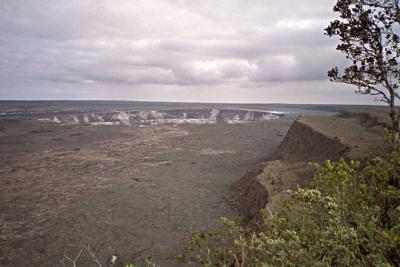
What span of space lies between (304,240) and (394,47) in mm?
5794

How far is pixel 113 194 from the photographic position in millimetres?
14648

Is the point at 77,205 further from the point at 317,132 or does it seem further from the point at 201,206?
the point at 317,132

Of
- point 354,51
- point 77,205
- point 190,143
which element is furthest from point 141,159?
point 354,51

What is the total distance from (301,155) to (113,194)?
398 inches

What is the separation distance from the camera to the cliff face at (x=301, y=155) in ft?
37.6

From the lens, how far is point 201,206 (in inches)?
515

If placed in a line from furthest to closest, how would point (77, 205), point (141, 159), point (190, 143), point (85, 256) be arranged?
point (190, 143) → point (141, 159) → point (77, 205) → point (85, 256)

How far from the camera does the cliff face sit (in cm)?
1145

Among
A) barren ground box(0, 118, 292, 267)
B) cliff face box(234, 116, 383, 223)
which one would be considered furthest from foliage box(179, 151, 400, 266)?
cliff face box(234, 116, 383, 223)

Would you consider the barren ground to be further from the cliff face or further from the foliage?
the foliage

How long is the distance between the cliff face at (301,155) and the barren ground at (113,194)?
4.02 ft

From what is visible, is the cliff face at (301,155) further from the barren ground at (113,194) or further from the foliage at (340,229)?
the foliage at (340,229)

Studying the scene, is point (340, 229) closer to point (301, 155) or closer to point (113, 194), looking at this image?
point (113, 194)

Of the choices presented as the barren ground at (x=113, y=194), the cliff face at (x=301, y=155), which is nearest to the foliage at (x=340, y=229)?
the barren ground at (x=113, y=194)
